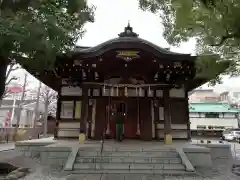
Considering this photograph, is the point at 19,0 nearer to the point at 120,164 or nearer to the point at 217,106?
the point at 120,164

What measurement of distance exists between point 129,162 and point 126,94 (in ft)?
13.6

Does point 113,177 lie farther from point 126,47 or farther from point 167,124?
point 126,47

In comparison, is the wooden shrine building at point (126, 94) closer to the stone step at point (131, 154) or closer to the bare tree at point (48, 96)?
the stone step at point (131, 154)

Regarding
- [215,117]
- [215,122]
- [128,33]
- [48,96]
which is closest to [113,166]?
[128,33]

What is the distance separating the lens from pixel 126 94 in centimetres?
1093

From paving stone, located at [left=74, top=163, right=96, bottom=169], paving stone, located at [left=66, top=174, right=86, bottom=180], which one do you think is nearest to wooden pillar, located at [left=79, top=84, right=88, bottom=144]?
paving stone, located at [left=74, top=163, right=96, bottom=169]

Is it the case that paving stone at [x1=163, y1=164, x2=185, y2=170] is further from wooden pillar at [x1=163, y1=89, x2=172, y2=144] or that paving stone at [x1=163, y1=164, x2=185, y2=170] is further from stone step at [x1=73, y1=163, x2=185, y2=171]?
wooden pillar at [x1=163, y1=89, x2=172, y2=144]

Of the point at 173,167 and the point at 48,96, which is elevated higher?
the point at 48,96

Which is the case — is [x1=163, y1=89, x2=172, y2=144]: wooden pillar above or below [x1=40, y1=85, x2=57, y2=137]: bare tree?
below

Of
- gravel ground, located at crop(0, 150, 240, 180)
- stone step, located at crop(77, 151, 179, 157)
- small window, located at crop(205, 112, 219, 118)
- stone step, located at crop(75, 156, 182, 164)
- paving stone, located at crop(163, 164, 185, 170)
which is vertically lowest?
gravel ground, located at crop(0, 150, 240, 180)

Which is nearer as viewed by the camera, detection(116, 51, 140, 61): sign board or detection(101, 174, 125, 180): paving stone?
detection(101, 174, 125, 180): paving stone

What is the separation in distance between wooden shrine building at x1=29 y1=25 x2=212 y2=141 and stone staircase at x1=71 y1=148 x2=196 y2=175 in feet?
7.17

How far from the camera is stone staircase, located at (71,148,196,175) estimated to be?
7.10 m

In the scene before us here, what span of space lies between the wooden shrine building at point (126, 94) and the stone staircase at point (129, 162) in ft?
7.17
